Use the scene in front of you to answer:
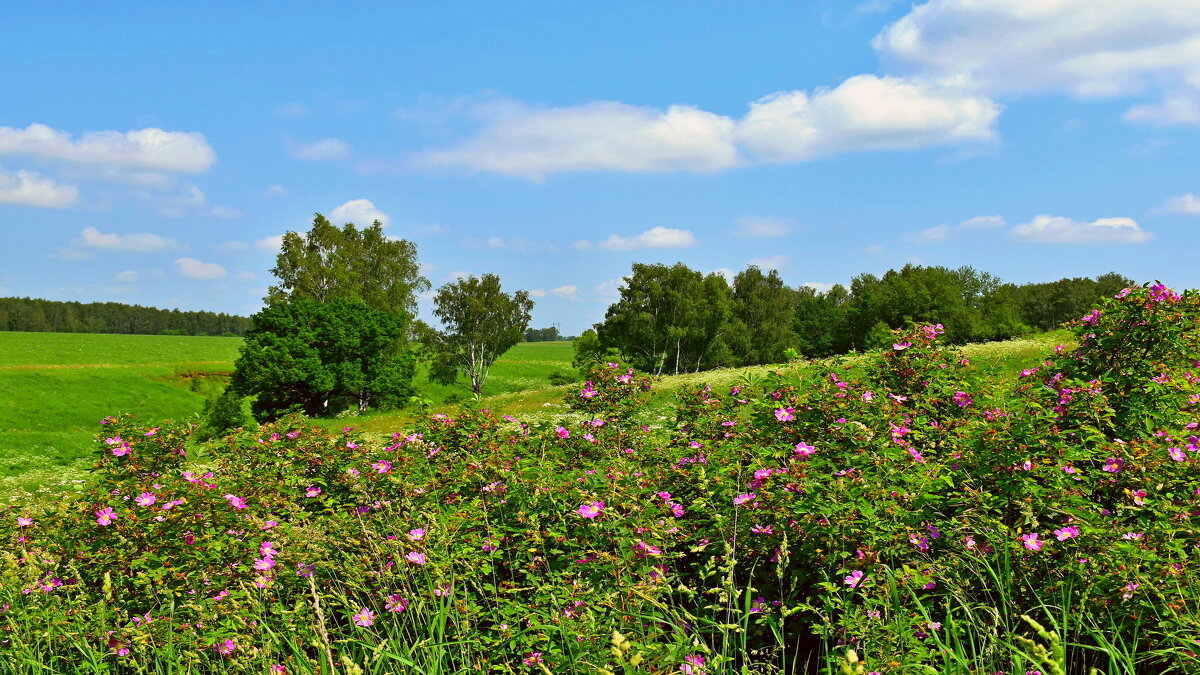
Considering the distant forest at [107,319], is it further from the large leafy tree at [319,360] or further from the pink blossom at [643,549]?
the pink blossom at [643,549]

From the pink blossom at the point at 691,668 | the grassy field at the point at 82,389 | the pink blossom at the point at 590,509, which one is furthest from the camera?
the grassy field at the point at 82,389

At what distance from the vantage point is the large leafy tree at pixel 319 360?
33.2 meters

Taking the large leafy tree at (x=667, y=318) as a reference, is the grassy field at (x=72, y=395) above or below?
below

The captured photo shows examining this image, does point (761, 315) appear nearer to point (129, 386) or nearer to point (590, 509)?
point (129, 386)

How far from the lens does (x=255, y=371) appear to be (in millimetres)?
33062

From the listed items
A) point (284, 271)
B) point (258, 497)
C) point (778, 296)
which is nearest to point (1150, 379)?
point (258, 497)

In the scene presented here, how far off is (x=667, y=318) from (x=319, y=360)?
26.4 m

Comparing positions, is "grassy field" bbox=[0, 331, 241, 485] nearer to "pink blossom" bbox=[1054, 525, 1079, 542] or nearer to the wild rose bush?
the wild rose bush

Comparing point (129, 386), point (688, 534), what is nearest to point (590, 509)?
point (688, 534)

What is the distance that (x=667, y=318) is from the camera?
52.6 meters

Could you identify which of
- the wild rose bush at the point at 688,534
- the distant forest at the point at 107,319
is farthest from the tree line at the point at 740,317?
the distant forest at the point at 107,319

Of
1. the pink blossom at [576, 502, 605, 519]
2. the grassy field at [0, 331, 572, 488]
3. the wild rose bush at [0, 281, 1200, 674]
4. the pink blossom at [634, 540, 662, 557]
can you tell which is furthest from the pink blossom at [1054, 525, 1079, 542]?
the grassy field at [0, 331, 572, 488]

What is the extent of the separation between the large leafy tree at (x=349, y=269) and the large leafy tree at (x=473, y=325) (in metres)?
2.99

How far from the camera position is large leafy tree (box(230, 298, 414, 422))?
33188mm
